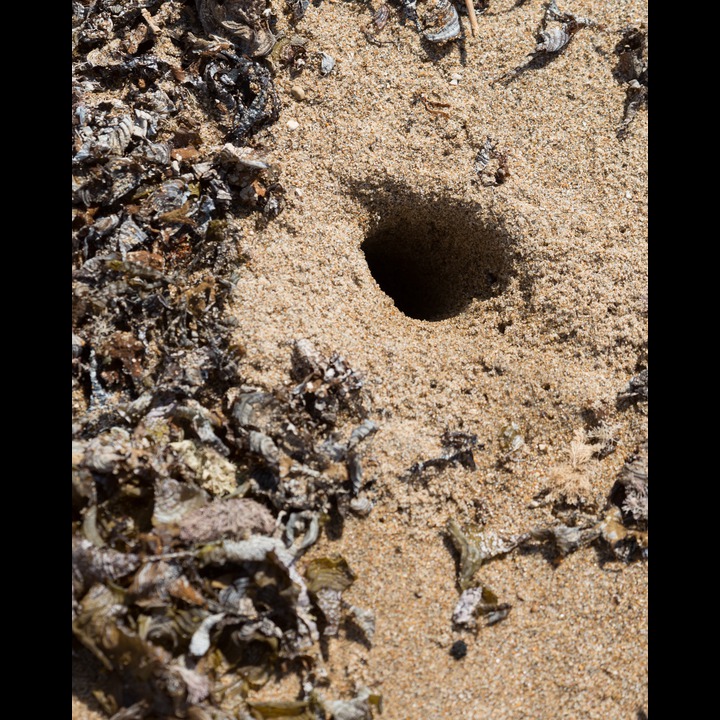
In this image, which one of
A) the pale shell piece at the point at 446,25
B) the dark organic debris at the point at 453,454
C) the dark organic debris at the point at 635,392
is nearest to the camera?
the dark organic debris at the point at 453,454

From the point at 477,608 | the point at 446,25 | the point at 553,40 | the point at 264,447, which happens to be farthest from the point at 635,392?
the point at 446,25

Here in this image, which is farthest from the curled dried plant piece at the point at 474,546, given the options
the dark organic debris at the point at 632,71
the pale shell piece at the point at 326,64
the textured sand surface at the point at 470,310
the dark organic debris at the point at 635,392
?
the pale shell piece at the point at 326,64

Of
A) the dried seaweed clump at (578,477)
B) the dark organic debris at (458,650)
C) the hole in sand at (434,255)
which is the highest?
the hole in sand at (434,255)

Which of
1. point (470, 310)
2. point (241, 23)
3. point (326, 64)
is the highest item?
point (241, 23)

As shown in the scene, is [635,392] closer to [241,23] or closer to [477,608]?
[477,608]

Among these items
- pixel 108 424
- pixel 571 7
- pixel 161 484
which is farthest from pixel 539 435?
pixel 571 7

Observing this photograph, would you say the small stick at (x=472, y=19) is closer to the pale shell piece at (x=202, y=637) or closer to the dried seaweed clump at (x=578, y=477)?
the dried seaweed clump at (x=578, y=477)

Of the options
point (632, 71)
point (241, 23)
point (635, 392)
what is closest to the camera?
point (635, 392)
